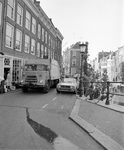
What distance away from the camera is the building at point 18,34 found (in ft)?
42.7

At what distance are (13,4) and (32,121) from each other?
49.3 feet

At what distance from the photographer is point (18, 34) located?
52.1 feet

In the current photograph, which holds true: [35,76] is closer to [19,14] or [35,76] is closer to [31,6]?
[19,14]

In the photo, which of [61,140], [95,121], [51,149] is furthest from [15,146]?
[95,121]

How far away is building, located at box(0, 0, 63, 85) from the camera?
13026 mm

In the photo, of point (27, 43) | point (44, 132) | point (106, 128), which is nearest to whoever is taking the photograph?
point (44, 132)

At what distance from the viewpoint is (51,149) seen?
277 centimetres

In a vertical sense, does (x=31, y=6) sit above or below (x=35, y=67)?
above

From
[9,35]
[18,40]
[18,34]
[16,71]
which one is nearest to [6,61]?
[16,71]

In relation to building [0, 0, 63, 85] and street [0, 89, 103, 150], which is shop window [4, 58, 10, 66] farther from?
street [0, 89, 103, 150]

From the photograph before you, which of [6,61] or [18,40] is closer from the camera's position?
[6,61]

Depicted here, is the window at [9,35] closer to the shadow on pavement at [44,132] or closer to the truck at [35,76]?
the truck at [35,76]

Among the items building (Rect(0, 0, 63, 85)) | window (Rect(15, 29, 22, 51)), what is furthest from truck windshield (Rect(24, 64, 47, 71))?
window (Rect(15, 29, 22, 51))

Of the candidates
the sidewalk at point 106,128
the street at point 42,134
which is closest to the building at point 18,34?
the street at point 42,134
